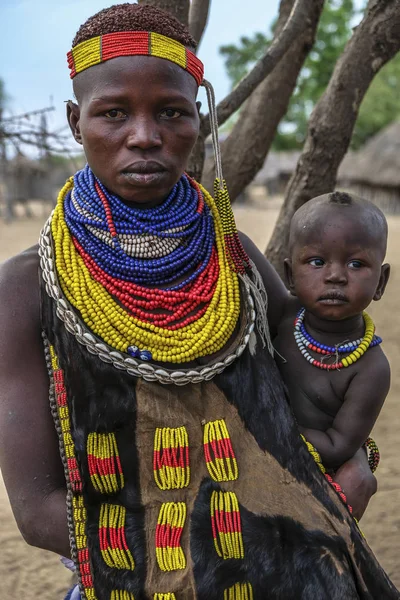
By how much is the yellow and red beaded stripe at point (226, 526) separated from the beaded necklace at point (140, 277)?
343 millimetres

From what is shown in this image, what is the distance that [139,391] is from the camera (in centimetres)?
163

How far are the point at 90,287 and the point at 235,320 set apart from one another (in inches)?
14.3

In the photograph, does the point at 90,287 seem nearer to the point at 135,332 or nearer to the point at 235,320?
the point at 135,332

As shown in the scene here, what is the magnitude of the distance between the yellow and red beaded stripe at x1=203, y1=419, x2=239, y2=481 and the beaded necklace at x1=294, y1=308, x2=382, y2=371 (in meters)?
0.40

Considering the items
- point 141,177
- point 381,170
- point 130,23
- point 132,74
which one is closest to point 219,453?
point 141,177

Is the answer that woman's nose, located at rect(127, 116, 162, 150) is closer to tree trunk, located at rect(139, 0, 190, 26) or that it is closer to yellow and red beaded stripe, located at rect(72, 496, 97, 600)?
yellow and red beaded stripe, located at rect(72, 496, 97, 600)

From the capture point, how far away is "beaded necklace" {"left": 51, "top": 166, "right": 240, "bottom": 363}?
160 cm

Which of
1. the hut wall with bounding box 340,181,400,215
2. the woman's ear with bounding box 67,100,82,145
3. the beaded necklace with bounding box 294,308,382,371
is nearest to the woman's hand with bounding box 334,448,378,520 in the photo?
the beaded necklace with bounding box 294,308,382,371

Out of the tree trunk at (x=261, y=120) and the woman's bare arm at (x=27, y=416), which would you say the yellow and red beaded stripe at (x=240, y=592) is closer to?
the woman's bare arm at (x=27, y=416)

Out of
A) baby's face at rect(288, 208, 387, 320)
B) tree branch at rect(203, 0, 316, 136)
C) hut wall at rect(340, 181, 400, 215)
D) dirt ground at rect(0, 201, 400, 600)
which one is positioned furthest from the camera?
hut wall at rect(340, 181, 400, 215)

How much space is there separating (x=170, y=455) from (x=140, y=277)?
42cm

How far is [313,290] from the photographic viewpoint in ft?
6.23

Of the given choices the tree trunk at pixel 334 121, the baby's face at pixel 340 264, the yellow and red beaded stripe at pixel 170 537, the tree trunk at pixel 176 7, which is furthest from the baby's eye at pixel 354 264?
the tree trunk at pixel 176 7

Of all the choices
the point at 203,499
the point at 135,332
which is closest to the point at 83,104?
the point at 135,332
